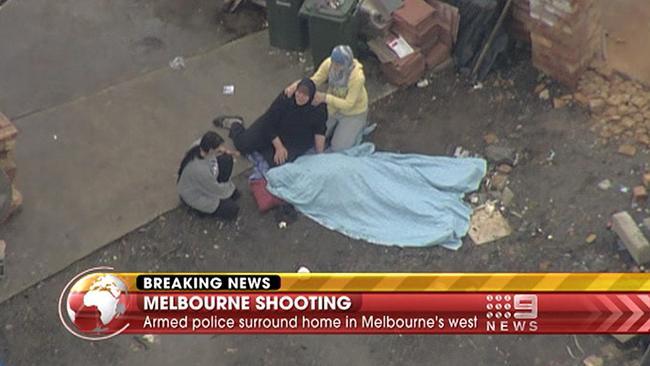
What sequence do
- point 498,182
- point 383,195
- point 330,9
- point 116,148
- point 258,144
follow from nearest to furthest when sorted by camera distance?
point 383,195 → point 498,182 → point 258,144 → point 116,148 → point 330,9

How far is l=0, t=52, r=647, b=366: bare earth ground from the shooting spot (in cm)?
851

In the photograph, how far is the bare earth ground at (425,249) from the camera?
8508 millimetres

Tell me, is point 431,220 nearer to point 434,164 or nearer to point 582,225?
point 434,164

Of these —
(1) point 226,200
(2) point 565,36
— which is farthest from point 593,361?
(1) point 226,200

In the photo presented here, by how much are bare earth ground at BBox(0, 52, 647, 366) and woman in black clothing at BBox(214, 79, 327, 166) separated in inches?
18.5

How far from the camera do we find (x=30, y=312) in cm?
893

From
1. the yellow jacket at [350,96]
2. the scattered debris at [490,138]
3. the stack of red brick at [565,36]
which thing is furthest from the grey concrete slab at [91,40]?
the stack of red brick at [565,36]

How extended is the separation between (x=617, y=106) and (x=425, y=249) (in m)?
2.75

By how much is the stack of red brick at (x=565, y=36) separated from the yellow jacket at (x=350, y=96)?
80.9 inches

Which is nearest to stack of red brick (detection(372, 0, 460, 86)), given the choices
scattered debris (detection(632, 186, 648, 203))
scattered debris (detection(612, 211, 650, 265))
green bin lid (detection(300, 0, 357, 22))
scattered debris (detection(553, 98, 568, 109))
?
green bin lid (detection(300, 0, 357, 22))

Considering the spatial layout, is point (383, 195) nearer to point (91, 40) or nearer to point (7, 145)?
point (7, 145)

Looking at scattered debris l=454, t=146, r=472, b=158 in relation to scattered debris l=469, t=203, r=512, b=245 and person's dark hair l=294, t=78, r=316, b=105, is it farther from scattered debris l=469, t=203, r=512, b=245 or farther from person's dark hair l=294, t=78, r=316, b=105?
person's dark hair l=294, t=78, r=316, b=105

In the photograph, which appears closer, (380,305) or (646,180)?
(380,305)

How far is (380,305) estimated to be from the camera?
558 centimetres
